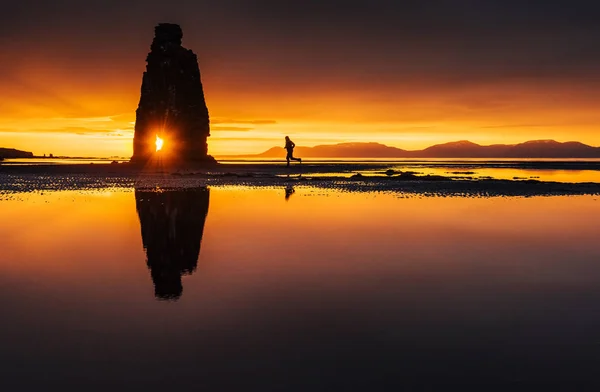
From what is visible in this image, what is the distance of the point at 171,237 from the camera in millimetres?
16219

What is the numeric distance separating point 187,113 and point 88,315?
9219cm

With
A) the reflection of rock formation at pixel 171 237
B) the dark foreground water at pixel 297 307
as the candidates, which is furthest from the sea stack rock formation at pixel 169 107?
the dark foreground water at pixel 297 307

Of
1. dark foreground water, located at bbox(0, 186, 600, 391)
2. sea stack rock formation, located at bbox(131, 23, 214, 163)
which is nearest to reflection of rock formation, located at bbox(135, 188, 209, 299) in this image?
dark foreground water, located at bbox(0, 186, 600, 391)

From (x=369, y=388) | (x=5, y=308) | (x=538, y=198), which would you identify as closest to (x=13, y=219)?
(x=5, y=308)

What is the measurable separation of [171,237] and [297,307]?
8.59 metres

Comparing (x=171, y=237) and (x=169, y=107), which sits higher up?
(x=169, y=107)

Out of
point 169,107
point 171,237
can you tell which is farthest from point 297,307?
point 169,107

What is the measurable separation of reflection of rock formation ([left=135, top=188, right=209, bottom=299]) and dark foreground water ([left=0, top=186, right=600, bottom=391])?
0.10m

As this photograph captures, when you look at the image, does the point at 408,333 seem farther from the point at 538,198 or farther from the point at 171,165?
the point at 171,165

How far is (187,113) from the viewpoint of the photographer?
96.9 m

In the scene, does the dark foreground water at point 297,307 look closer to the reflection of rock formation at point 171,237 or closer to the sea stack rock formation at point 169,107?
the reflection of rock formation at point 171,237

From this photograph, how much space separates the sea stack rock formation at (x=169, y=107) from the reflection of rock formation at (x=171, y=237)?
68560 mm

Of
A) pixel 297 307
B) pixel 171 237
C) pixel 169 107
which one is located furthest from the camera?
pixel 169 107

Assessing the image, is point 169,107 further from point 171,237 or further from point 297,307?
point 297,307
